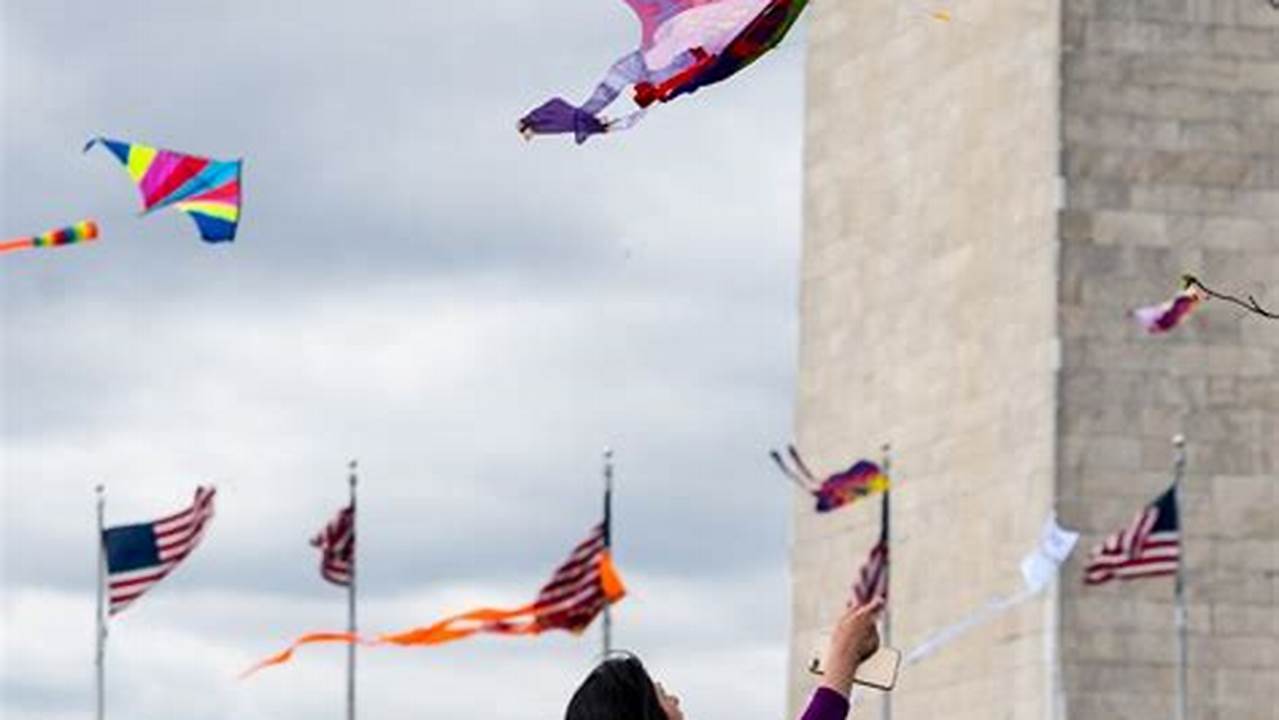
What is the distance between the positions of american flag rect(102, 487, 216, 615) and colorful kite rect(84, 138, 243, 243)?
1760 centimetres

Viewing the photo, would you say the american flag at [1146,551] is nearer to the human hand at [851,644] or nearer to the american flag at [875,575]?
the american flag at [875,575]

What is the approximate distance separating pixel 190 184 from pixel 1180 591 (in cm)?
2933

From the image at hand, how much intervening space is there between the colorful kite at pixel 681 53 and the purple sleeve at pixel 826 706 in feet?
25.9

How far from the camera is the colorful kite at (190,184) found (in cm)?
5331

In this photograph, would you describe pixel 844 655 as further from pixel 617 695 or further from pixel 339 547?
pixel 339 547

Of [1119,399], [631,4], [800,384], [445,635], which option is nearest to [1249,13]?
[1119,399]

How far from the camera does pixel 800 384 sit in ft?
310

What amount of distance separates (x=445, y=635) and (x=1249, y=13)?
20139 mm

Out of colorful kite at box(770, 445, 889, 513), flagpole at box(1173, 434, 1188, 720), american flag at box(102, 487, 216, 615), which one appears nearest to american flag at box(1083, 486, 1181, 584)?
flagpole at box(1173, 434, 1188, 720)

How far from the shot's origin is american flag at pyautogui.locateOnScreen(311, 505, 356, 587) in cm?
7931

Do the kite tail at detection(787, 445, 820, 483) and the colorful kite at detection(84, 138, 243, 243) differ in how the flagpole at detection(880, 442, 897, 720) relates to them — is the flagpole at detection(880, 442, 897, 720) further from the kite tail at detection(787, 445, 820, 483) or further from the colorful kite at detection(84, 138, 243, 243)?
the colorful kite at detection(84, 138, 243, 243)

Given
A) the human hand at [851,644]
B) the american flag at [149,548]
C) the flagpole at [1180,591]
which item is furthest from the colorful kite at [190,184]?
the human hand at [851,644]

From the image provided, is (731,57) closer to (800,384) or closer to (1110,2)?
(1110,2)

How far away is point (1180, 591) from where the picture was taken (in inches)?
3145
